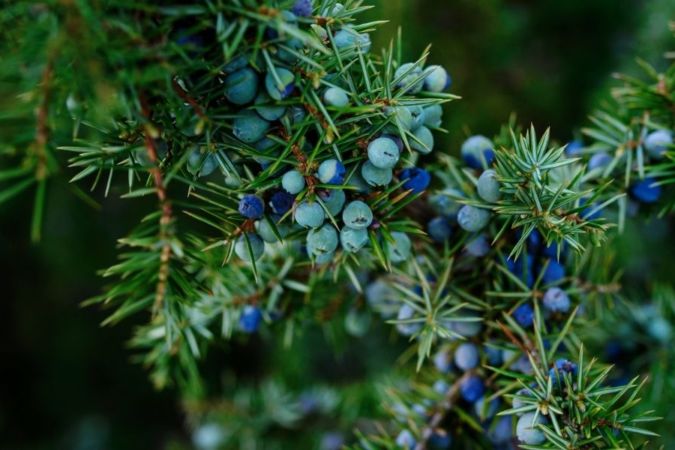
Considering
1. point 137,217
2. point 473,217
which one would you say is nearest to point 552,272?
point 473,217

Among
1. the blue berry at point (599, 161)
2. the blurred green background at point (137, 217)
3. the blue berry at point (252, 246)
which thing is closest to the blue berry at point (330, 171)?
the blue berry at point (252, 246)

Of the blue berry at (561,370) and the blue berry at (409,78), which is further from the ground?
the blue berry at (409,78)

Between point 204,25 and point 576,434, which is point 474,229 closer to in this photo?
point 576,434

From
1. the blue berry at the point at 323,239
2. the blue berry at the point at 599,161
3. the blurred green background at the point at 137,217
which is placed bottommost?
the blurred green background at the point at 137,217

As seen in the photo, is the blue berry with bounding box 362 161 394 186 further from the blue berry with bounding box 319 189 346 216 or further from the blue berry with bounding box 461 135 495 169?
the blue berry with bounding box 461 135 495 169

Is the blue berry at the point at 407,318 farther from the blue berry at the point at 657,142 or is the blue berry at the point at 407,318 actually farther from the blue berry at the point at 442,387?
the blue berry at the point at 657,142

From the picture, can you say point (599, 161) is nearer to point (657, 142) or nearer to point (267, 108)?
point (657, 142)

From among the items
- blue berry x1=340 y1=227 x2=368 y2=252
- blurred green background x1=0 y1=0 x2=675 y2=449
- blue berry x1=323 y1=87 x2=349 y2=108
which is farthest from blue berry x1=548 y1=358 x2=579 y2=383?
blurred green background x1=0 y1=0 x2=675 y2=449
